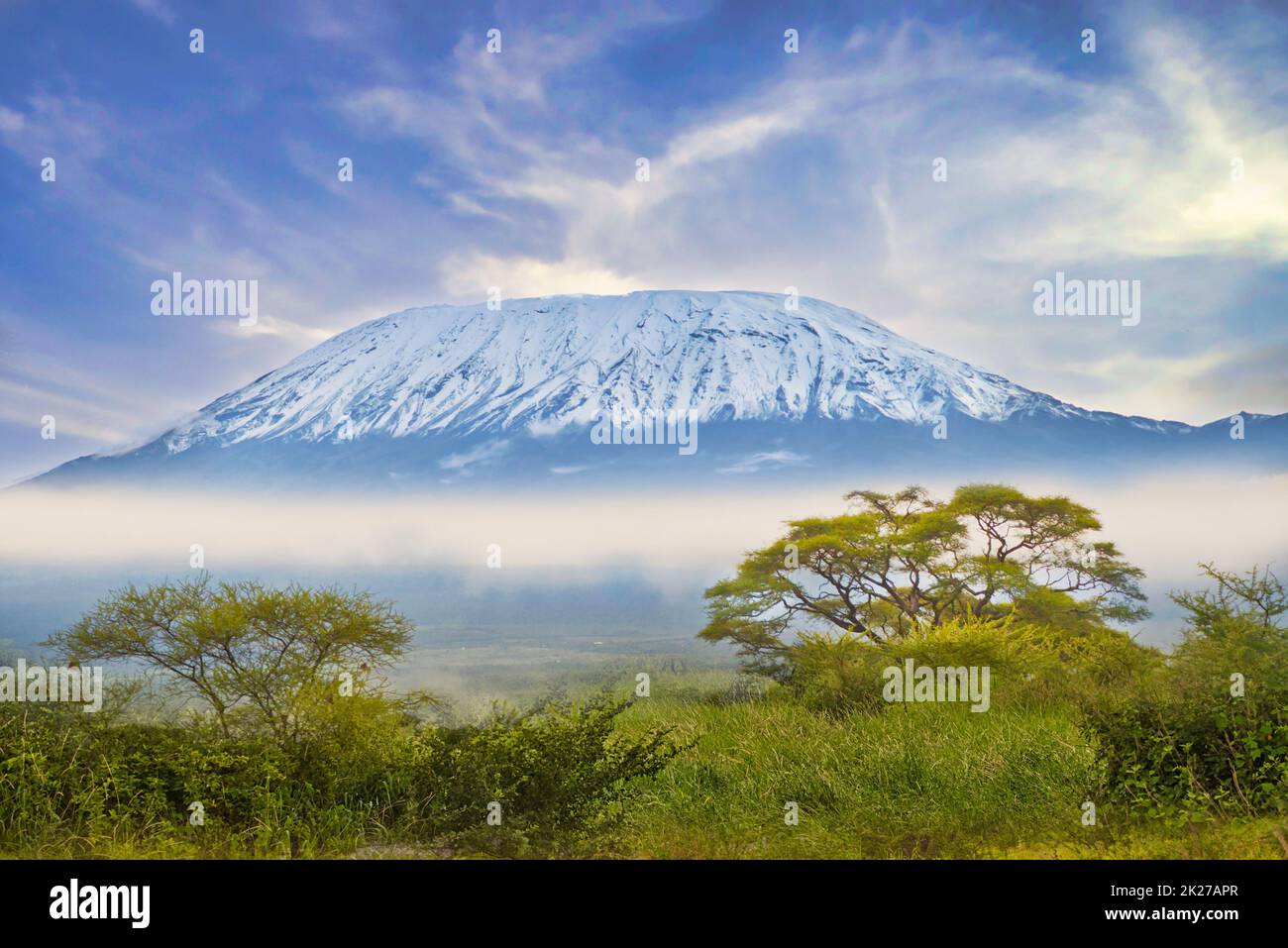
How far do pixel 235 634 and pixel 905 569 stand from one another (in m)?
9.85

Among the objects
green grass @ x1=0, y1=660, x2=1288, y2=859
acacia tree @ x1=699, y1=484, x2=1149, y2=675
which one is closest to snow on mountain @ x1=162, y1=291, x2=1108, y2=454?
acacia tree @ x1=699, y1=484, x2=1149, y2=675

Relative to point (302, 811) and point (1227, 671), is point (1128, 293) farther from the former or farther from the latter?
point (302, 811)

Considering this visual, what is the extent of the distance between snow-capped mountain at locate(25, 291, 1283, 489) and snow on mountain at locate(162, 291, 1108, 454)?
8 cm

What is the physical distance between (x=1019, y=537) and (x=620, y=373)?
78.6 ft

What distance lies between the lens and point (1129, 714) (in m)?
5.92

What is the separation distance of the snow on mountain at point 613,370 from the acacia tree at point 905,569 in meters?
21.1

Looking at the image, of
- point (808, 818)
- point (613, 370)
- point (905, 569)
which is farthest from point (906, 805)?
point (613, 370)

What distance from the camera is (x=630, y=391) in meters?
36.2

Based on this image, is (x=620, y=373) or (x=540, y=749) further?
(x=620, y=373)

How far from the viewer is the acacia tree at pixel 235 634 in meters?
6.72

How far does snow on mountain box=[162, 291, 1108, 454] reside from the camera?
34.5 m

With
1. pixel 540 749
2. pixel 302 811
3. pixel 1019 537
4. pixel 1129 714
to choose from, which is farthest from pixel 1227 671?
pixel 1019 537
